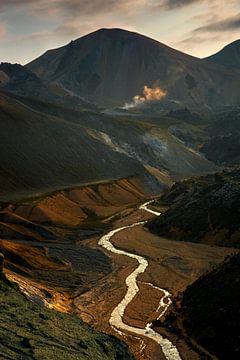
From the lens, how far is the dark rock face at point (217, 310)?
4344 cm

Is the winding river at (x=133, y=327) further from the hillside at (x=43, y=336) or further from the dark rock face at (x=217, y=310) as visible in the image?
the hillside at (x=43, y=336)

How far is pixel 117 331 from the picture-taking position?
4916cm

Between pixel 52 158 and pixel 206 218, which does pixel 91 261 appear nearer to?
pixel 206 218

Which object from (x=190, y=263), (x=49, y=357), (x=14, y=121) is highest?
(x=14, y=121)

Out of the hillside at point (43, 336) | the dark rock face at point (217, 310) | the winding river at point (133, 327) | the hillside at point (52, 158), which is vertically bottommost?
the winding river at point (133, 327)

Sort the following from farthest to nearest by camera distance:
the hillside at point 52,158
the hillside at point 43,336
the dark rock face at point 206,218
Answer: the hillside at point 52,158, the dark rock face at point 206,218, the hillside at point 43,336

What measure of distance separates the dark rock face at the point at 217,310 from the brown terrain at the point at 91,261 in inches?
79.7

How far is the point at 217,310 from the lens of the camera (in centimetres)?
4769

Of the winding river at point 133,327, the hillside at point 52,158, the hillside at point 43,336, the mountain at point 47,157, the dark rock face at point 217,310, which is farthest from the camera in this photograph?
the hillside at point 52,158

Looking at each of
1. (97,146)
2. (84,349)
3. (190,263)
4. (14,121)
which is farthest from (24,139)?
(84,349)

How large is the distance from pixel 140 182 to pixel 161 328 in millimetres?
117031

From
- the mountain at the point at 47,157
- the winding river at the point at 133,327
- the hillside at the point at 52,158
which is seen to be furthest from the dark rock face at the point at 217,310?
the hillside at the point at 52,158

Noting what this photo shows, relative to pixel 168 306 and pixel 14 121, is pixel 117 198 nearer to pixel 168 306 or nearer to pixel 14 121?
pixel 14 121

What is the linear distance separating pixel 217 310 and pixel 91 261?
31.8 m
